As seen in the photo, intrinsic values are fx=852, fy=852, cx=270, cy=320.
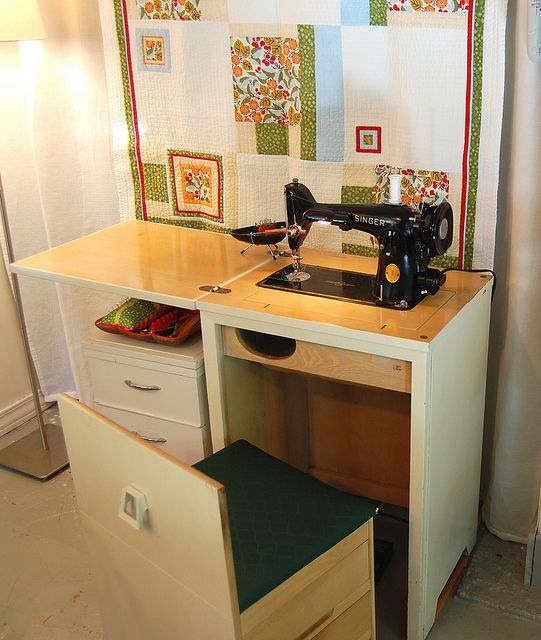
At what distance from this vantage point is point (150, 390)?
210cm

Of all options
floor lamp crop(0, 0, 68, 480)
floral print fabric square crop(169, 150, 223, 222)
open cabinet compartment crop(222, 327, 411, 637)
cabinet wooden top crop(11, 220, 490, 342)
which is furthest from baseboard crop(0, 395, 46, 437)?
open cabinet compartment crop(222, 327, 411, 637)

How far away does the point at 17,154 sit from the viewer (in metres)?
2.73

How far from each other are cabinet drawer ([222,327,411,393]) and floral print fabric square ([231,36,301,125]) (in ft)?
2.00

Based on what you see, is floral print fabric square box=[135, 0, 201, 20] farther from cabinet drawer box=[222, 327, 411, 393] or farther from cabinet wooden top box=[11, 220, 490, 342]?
cabinet drawer box=[222, 327, 411, 393]

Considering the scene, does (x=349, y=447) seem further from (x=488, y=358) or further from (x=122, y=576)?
(x=122, y=576)

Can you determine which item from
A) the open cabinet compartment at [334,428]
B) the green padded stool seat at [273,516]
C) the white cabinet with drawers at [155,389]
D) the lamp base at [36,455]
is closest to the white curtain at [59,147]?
the lamp base at [36,455]

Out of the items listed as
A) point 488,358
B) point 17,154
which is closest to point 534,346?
point 488,358

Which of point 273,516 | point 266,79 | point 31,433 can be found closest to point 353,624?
point 273,516

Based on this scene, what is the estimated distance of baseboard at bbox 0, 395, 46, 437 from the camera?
295 cm

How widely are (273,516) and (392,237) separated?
627mm

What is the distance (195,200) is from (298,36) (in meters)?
0.59

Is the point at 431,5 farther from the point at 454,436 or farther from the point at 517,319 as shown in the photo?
the point at 454,436

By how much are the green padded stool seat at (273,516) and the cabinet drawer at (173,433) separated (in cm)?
17

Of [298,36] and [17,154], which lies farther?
[17,154]
